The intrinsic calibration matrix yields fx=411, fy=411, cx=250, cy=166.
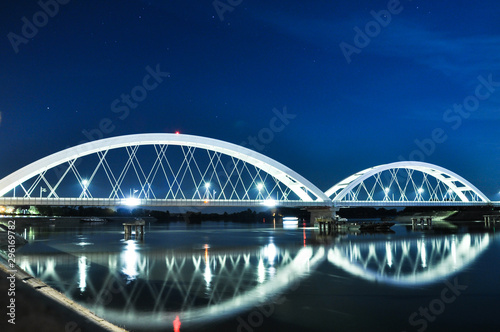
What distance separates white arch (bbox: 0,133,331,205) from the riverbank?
39315 millimetres

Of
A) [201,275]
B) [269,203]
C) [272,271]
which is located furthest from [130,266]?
[269,203]

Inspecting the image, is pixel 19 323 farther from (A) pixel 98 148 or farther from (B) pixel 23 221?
(B) pixel 23 221

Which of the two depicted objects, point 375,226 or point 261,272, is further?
point 375,226

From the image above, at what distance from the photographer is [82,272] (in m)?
18.1

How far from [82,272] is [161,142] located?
36621 mm

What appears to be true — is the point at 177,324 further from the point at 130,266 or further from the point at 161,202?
the point at 161,202

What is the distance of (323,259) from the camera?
75.3 ft

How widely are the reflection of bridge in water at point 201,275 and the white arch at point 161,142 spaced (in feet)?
83.4

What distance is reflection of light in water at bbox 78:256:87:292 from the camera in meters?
15.0

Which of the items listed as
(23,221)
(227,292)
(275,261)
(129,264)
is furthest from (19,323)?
(23,221)

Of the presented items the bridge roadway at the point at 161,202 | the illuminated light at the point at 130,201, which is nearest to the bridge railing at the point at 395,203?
the bridge roadway at the point at 161,202

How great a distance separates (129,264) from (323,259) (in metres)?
10.4

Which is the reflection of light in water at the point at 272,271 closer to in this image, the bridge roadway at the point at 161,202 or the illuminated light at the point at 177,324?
the illuminated light at the point at 177,324

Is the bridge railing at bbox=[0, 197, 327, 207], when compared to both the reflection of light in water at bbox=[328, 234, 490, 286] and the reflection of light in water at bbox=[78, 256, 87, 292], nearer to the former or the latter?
the reflection of light in water at bbox=[78, 256, 87, 292]
